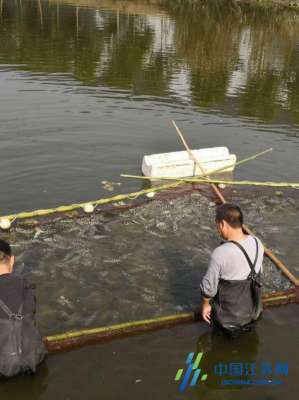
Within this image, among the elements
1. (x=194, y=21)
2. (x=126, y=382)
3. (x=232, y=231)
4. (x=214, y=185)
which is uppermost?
(x=194, y=21)

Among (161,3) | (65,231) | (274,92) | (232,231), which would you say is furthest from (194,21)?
(232,231)

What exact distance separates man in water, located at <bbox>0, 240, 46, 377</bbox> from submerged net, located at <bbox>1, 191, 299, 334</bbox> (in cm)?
160

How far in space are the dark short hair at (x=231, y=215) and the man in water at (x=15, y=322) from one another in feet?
9.72

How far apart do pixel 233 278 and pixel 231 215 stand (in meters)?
1.07

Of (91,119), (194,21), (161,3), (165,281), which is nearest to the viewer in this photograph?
(165,281)

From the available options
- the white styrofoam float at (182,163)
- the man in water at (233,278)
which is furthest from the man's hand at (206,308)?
the white styrofoam float at (182,163)

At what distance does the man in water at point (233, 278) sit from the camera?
607 cm

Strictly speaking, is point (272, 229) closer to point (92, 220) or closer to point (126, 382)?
point (92, 220)

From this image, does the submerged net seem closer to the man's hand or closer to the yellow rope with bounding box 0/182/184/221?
the yellow rope with bounding box 0/182/184/221

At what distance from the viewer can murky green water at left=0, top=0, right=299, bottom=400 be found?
7.54 m

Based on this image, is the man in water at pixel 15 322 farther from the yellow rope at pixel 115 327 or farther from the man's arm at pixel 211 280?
the man's arm at pixel 211 280

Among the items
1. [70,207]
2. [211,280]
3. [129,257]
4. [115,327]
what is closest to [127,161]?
[70,207]

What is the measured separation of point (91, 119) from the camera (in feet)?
62.2

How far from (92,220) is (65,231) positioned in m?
A: 0.93
